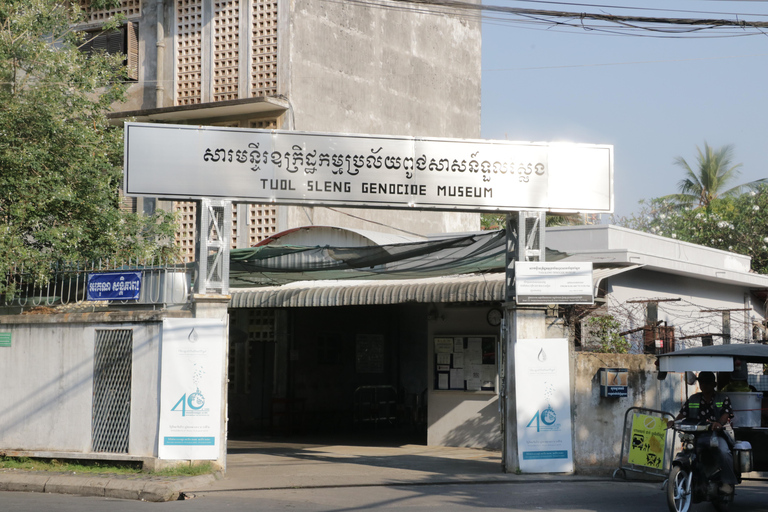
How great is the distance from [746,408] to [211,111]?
1427 cm

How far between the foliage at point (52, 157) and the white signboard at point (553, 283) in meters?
7.35

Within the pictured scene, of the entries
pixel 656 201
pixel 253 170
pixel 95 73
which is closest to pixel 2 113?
pixel 95 73

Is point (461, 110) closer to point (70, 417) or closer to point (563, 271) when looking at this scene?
point (563, 271)

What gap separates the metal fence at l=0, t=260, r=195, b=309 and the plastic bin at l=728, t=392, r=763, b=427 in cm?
742

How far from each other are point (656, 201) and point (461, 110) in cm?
2170

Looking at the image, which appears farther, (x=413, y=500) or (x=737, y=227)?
(x=737, y=227)

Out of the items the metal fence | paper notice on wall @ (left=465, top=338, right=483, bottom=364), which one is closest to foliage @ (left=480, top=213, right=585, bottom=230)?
paper notice on wall @ (left=465, top=338, right=483, bottom=364)

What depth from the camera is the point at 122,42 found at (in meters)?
22.6

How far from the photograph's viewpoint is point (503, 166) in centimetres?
1297

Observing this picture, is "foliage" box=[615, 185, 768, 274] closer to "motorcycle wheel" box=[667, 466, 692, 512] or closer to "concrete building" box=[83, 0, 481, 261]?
"concrete building" box=[83, 0, 481, 261]

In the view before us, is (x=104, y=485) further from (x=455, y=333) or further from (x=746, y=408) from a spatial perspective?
(x=455, y=333)

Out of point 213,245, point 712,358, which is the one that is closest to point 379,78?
point 213,245

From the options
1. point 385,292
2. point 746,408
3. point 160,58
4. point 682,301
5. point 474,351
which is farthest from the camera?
point 160,58

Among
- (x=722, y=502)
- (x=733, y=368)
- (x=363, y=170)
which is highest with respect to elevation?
(x=363, y=170)
